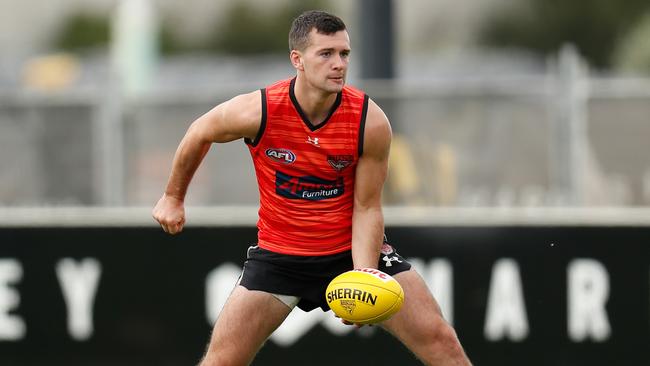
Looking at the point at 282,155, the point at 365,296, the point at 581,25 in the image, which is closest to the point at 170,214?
the point at 282,155

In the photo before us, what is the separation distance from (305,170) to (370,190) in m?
0.34

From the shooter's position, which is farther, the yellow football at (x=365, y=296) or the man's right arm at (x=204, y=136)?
the man's right arm at (x=204, y=136)

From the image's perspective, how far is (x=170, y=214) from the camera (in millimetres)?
8000

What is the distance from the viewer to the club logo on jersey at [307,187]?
7.91 meters

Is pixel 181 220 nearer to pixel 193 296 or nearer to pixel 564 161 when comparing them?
pixel 193 296

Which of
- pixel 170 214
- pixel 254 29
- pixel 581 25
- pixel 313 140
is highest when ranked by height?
pixel 313 140

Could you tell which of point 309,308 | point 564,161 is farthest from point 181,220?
point 564,161

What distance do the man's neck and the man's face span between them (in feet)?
0.39

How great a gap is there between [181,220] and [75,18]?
221 feet

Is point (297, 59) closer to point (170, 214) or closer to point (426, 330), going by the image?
point (170, 214)

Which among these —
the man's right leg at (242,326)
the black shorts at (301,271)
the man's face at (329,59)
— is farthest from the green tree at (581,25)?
the man's face at (329,59)

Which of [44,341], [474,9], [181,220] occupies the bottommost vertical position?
[474,9]

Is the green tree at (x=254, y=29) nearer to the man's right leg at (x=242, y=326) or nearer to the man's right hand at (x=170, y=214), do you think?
the man's right hand at (x=170, y=214)

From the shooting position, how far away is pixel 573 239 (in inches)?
425
